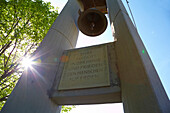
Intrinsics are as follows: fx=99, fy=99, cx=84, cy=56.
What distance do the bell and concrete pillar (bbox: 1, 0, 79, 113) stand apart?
0.83 meters

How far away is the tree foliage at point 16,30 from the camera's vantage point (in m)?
6.20

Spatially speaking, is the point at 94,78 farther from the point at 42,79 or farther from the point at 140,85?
the point at 42,79

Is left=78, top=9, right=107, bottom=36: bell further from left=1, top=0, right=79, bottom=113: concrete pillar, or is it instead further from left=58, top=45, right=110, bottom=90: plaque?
left=58, top=45, right=110, bottom=90: plaque

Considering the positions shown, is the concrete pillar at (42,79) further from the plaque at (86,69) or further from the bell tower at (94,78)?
the plaque at (86,69)

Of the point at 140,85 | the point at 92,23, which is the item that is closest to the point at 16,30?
the point at 92,23

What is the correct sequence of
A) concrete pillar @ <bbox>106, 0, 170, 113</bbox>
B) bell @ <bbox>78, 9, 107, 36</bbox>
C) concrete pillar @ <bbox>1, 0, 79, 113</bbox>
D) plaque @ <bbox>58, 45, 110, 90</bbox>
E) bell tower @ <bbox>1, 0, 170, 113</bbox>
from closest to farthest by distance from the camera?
1. concrete pillar @ <bbox>106, 0, 170, 113</bbox>
2. bell tower @ <bbox>1, 0, 170, 113</bbox>
3. concrete pillar @ <bbox>1, 0, 79, 113</bbox>
4. plaque @ <bbox>58, 45, 110, 90</bbox>
5. bell @ <bbox>78, 9, 107, 36</bbox>

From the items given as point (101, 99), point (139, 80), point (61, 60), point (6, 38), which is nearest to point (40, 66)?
point (61, 60)

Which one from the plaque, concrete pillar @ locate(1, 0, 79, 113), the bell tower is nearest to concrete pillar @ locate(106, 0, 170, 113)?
the bell tower

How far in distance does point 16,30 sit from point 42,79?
502 centimetres

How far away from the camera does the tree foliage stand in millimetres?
6203

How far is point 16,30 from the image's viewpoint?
6246 millimetres

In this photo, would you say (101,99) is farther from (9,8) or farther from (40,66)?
(9,8)

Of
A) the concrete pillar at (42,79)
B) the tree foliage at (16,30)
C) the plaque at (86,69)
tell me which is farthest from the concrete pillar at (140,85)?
the tree foliage at (16,30)

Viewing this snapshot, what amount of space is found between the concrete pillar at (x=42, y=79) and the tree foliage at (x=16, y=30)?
343 centimetres
